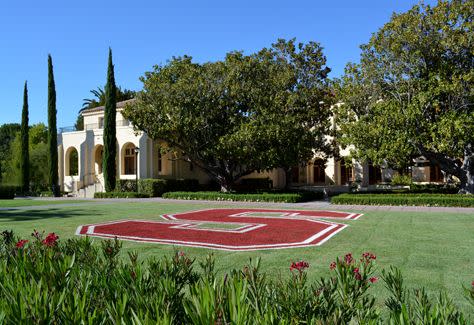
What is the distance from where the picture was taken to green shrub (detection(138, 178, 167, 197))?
33.1m

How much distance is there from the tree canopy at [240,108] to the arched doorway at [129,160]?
8544 mm

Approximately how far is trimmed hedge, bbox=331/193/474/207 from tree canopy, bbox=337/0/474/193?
2.24 m

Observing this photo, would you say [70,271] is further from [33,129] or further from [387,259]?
[33,129]

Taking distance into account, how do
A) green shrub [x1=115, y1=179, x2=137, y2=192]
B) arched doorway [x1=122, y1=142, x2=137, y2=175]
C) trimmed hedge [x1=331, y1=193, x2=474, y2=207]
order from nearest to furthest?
1. trimmed hedge [x1=331, y1=193, x2=474, y2=207]
2. green shrub [x1=115, y1=179, x2=137, y2=192]
3. arched doorway [x1=122, y1=142, x2=137, y2=175]

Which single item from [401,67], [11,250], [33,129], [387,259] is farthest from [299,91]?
[33,129]

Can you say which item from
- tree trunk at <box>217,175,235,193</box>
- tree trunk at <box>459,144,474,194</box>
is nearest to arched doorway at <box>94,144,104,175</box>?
tree trunk at <box>217,175,235,193</box>

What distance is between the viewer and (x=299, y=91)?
94.6ft

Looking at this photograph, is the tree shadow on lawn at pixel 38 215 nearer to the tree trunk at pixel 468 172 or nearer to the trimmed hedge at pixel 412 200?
the trimmed hedge at pixel 412 200

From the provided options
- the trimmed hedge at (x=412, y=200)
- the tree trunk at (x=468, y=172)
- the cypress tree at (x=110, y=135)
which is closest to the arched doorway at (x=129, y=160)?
the cypress tree at (x=110, y=135)

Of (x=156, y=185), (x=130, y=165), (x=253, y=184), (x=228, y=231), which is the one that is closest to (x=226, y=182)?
(x=156, y=185)

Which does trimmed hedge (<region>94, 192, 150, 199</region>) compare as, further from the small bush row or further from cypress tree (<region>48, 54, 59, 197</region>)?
cypress tree (<region>48, 54, 59, 197</region>)

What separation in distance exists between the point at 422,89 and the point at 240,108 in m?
12.1

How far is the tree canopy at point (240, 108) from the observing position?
26641 millimetres

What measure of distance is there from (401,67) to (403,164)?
18.4 feet
